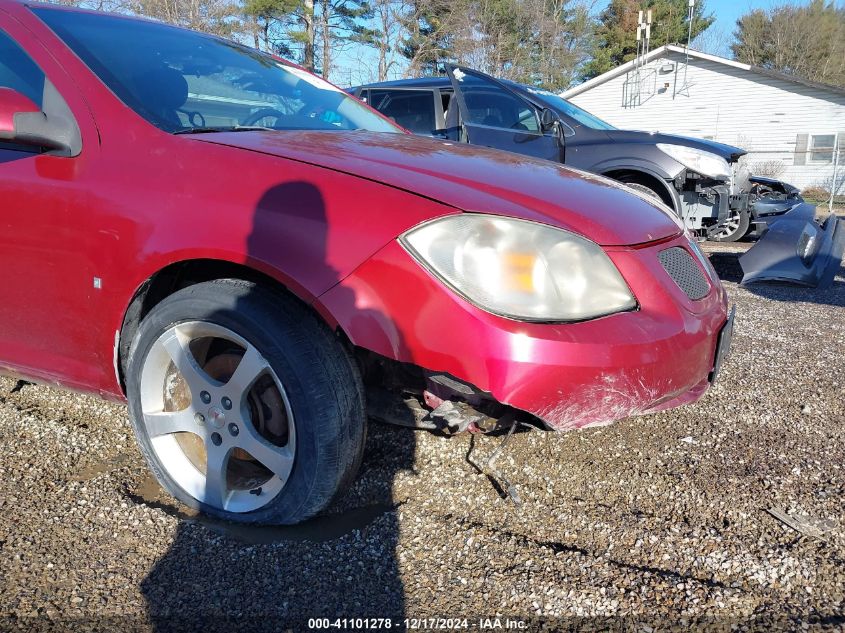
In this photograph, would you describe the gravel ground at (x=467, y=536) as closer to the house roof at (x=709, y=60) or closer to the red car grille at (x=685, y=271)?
the red car grille at (x=685, y=271)

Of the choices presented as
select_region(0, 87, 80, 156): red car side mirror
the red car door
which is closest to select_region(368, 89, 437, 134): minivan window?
the red car door

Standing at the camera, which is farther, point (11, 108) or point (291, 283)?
point (11, 108)

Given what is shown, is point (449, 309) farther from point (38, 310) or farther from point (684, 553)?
point (38, 310)

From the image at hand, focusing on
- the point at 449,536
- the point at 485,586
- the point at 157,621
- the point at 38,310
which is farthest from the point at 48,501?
the point at 485,586

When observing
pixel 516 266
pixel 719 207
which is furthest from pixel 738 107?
pixel 516 266

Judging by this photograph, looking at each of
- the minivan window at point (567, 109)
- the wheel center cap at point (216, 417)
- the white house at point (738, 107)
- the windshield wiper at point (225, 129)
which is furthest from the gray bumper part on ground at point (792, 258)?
the white house at point (738, 107)

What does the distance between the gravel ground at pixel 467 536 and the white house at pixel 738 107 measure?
2451 cm

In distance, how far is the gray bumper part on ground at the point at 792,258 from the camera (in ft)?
20.6

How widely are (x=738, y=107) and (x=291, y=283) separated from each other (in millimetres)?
28890

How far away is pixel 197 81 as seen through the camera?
2.75 metres

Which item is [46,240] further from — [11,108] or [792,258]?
[792,258]

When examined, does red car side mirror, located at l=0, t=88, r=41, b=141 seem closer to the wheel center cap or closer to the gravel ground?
the wheel center cap

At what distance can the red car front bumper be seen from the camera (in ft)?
5.93

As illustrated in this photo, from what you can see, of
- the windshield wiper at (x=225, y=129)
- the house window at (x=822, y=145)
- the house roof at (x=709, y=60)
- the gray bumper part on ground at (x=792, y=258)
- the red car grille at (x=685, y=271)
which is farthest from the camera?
the house roof at (x=709, y=60)
